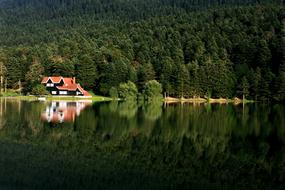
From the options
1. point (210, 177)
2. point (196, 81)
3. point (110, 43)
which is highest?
point (110, 43)

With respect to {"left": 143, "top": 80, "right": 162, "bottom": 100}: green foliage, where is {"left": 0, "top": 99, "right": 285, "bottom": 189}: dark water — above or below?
below

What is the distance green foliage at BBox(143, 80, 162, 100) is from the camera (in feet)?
415

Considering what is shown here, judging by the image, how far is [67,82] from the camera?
427 ft

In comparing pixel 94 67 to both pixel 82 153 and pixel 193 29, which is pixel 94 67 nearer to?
pixel 193 29

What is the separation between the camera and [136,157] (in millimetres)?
30703

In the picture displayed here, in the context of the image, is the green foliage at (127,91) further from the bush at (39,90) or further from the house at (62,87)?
the bush at (39,90)

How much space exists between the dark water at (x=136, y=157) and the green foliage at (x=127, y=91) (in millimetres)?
75659

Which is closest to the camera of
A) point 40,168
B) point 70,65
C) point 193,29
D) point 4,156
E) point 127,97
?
point 40,168

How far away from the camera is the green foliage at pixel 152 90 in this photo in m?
127

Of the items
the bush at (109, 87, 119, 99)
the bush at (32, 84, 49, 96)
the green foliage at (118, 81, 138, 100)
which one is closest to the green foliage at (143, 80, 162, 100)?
the green foliage at (118, 81, 138, 100)

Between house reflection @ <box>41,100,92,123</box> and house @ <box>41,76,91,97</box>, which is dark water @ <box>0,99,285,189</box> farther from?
house @ <box>41,76,91,97</box>

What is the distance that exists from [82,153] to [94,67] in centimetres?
10694

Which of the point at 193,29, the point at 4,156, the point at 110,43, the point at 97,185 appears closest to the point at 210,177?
the point at 97,185

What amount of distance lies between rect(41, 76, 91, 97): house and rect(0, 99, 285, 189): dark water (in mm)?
77031
